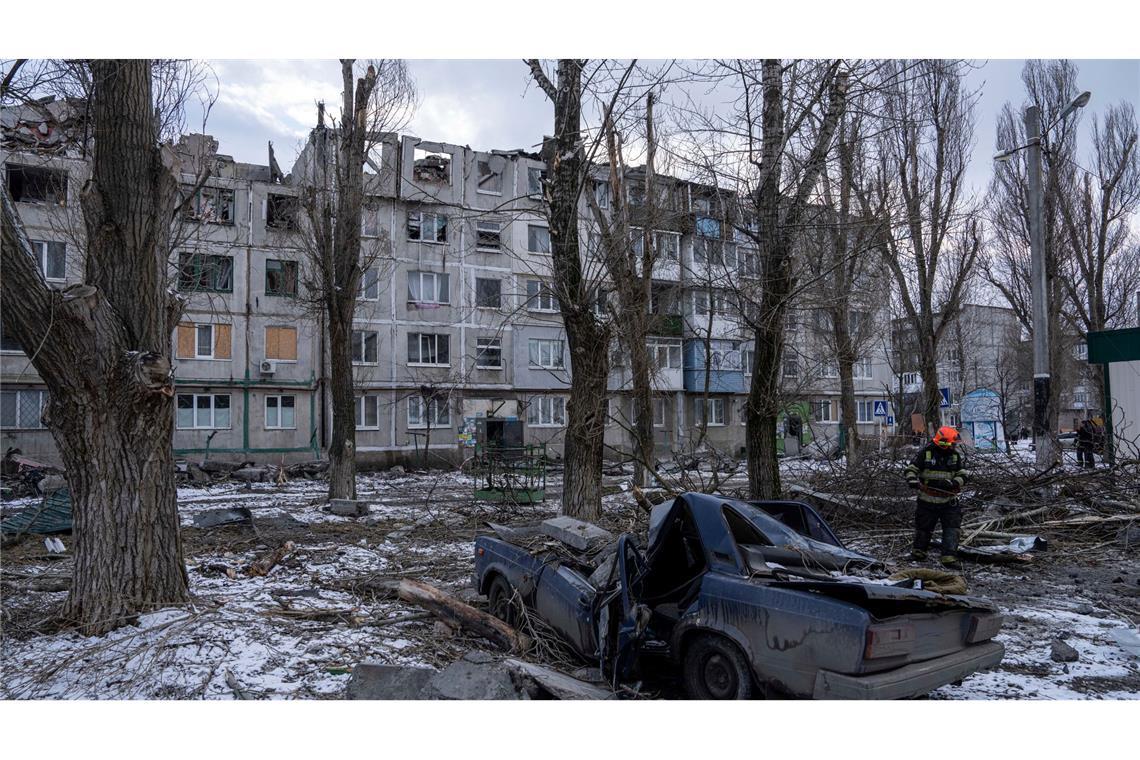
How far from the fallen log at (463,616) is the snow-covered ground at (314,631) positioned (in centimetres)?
15

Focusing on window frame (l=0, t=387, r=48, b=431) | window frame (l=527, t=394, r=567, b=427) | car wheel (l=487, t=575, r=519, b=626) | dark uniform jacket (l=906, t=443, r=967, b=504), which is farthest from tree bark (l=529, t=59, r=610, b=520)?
window frame (l=0, t=387, r=48, b=431)

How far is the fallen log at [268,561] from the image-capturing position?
30.6ft

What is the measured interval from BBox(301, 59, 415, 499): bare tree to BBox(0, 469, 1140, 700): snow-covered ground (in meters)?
4.96

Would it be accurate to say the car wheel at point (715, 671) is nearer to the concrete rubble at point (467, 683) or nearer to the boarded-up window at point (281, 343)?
the concrete rubble at point (467, 683)

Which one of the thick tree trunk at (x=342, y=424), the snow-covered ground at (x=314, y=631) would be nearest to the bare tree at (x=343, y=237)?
the thick tree trunk at (x=342, y=424)

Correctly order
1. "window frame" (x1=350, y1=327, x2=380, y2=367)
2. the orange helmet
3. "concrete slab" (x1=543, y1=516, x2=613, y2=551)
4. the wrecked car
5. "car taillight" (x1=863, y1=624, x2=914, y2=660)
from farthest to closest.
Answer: "window frame" (x1=350, y1=327, x2=380, y2=367) → the orange helmet → "concrete slab" (x1=543, y1=516, x2=613, y2=551) → the wrecked car → "car taillight" (x1=863, y1=624, x2=914, y2=660)

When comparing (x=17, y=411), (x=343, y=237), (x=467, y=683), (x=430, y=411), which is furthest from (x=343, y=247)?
(x=17, y=411)

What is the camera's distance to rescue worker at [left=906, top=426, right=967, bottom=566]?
955 cm

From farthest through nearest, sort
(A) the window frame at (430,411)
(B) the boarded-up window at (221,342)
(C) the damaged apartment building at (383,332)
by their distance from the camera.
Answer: (A) the window frame at (430,411) → (B) the boarded-up window at (221,342) → (C) the damaged apartment building at (383,332)

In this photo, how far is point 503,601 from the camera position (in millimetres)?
7000

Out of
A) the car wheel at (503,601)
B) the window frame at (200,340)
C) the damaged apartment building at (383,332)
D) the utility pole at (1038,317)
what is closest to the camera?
the car wheel at (503,601)

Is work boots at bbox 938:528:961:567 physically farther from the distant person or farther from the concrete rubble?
the concrete rubble

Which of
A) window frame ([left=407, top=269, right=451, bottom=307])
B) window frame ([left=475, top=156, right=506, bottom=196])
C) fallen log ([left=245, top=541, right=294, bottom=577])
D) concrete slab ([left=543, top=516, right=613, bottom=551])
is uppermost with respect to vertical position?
window frame ([left=475, top=156, right=506, bottom=196])

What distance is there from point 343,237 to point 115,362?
10.4m
